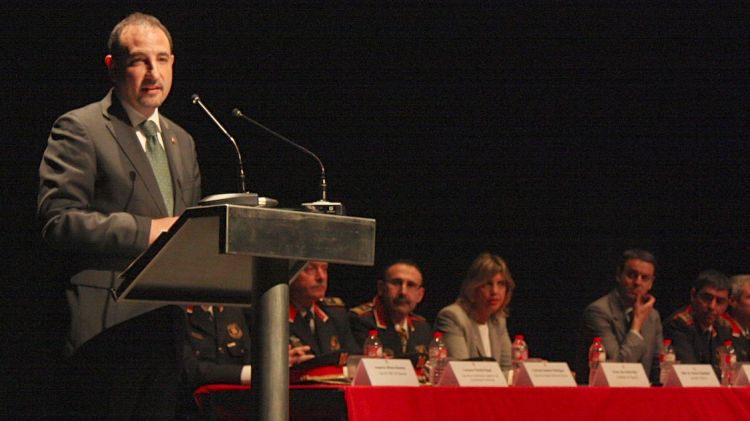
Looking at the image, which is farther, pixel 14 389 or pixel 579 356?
pixel 579 356

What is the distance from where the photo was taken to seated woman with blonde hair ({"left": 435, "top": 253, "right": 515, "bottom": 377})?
454 cm

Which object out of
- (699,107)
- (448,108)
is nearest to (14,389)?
(448,108)

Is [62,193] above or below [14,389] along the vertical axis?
above

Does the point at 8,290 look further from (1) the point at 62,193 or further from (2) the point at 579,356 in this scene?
(2) the point at 579,356

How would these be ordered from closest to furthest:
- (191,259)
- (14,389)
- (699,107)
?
(191,259) → (14,389) → (699,107)

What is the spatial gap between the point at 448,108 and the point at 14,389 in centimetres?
284

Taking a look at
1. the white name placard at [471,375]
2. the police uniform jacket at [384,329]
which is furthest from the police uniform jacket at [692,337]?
the white name placard at [471,375]

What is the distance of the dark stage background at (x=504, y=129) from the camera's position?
16.4 ft

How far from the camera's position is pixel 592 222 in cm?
622

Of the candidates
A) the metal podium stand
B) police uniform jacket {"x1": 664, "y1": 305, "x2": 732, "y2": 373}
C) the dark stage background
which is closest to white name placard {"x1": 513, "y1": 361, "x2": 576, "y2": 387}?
the metal podium stand

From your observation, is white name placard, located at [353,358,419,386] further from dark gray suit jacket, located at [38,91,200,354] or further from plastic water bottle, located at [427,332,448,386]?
dark gray suit jacket, located at [38,91,200,354]

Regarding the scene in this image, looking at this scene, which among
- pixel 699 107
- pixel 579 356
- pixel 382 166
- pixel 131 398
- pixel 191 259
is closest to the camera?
pixel 191 259

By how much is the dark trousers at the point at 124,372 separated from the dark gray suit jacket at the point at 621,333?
3.01 meters

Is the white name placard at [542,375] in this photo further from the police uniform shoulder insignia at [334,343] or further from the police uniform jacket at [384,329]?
the police uniform jacket at [384,329]
